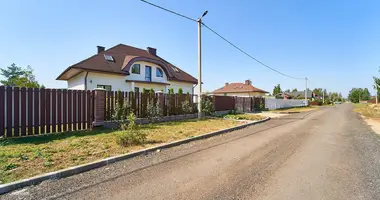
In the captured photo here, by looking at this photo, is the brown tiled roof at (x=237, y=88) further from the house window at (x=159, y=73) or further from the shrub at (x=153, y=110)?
the shrub at (x=153, y=110)

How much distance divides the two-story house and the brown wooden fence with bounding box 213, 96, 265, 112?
7.18m

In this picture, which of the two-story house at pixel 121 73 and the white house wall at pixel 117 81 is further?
the white house wall at pixel 117 81

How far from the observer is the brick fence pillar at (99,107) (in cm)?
862

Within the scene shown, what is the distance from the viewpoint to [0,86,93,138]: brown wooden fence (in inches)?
256

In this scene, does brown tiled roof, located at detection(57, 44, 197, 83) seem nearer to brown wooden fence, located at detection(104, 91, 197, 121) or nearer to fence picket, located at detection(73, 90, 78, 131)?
brown wooden fence, located at detection(104, 91, 197, 121)

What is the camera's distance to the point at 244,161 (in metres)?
4.87

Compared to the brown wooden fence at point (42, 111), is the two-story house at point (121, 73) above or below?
above

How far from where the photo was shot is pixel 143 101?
35.5 ft

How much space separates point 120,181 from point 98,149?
2174 millimetres

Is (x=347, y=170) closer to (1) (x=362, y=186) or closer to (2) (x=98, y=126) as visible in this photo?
(1) (x=362, y=186)

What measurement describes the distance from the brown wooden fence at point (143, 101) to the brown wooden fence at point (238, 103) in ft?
14.3

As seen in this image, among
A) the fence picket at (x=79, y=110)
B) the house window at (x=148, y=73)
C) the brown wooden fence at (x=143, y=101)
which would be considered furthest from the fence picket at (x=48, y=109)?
the house window at (x=148, y=73)

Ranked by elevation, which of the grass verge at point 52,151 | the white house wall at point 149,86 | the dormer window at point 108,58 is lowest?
the grass verge at point 52,151

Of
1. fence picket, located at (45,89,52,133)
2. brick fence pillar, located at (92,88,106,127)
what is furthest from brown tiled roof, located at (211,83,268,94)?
fence picket, located at (45,89,52,133)
